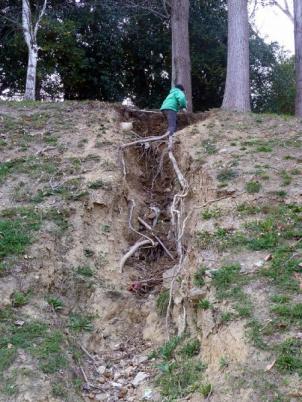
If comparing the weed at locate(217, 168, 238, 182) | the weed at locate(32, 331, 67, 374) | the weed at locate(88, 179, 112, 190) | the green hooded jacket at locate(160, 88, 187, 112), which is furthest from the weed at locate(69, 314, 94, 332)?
the green hooded jacket at locate(160, 88, 187, 112)

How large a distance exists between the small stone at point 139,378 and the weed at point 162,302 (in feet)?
3.00

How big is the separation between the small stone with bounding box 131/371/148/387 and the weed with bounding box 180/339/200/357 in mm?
433

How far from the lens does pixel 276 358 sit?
443 centimetres

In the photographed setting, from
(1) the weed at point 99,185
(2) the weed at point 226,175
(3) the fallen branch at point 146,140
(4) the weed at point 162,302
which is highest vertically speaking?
(3) the fallen branch at point 146,140

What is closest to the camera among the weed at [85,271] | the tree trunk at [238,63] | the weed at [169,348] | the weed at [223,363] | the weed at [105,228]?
the weed at [223,363]

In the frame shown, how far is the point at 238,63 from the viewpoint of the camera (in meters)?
11.0

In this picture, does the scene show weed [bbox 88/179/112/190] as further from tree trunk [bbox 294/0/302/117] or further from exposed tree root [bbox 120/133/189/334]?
tree trunk [bbox 294/0/302/117]

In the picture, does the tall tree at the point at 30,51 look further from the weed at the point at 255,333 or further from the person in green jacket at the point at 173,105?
the weed at the point at 255,333

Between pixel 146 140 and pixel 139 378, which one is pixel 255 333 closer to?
pixel 139 378

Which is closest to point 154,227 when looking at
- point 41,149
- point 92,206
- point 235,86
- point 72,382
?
point 92,206

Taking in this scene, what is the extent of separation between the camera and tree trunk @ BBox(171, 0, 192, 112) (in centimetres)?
1224

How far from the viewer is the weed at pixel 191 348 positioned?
5.20 m

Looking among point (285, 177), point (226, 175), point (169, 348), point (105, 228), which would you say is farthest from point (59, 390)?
point (285, 177)

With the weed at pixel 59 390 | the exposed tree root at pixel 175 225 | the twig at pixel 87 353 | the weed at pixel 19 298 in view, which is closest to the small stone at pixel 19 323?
the weed at pixel 19 298
